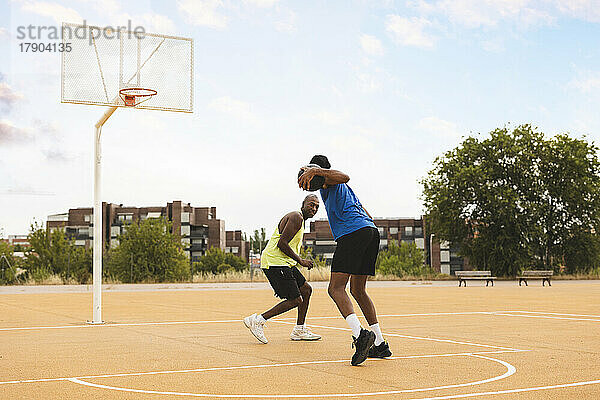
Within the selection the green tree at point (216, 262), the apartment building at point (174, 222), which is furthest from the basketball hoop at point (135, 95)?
the apartment building at point (174, 222)

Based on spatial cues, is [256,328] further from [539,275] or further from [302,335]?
[539,275]

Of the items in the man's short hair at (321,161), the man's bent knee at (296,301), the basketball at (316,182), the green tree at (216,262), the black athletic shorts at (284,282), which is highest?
the man's short hair at (321,161)

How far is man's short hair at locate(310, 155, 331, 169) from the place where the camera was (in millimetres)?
8094

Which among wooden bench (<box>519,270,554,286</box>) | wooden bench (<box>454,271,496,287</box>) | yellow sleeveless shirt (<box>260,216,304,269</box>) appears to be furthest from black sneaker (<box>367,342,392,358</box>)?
wooden bench (<box>519,270,554,286</box>)

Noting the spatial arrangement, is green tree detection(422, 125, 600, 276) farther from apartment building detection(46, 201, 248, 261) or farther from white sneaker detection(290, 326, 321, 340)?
apartment building detection(46, 201, 248, 261)

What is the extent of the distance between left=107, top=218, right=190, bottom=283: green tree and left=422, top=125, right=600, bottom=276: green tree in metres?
15.2

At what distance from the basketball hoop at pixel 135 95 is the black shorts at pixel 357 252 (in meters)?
6.94

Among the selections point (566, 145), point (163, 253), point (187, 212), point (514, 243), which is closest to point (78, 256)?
point (163, 253)

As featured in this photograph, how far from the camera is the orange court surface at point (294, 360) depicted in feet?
19.9

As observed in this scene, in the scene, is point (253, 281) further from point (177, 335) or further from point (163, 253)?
point (177, 335)

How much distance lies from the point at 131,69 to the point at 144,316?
475 centimetres

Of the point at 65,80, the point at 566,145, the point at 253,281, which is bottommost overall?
the point at 253,281

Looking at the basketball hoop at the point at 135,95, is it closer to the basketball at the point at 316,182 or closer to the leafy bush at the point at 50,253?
the basketball at the point at 316,182

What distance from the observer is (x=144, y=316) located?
50.5ft
